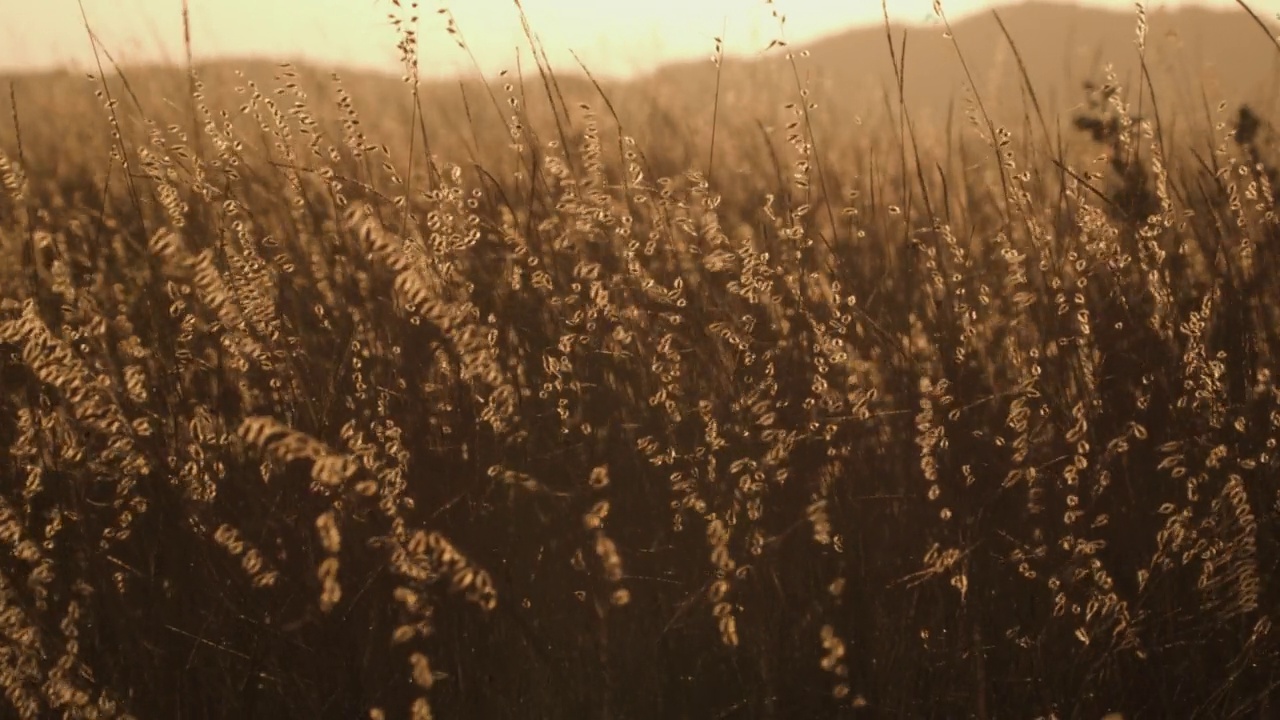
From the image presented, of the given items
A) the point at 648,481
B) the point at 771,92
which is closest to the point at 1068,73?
the point at 771,92

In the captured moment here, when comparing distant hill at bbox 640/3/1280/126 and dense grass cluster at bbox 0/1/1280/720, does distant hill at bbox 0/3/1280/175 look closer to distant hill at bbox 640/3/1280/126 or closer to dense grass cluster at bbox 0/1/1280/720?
distant hill at bbox 640/3/1280/126

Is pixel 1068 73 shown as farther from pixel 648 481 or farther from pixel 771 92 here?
pixel 648 481

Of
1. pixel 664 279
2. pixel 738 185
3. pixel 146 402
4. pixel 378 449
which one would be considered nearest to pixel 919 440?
pixel 664 279

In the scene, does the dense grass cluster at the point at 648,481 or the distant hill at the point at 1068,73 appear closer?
the dense grass cluster at the point at 648,481

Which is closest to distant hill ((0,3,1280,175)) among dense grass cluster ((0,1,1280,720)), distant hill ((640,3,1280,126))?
distant hill ((640,3,1280,126))

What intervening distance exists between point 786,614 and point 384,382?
73 cm

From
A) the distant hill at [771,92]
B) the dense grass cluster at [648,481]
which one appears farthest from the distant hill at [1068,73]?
the dense grass cluster at [648,481]

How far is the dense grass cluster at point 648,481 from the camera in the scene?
1603mm

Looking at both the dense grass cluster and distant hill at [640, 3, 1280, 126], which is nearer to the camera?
the dense grass cluster

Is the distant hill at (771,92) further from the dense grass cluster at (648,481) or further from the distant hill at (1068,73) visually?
the dense grass cluster at (648,481)

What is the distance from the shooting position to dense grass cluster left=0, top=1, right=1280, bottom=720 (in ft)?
5.26

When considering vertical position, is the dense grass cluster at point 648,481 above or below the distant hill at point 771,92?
below

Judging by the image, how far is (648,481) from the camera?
1.79 m

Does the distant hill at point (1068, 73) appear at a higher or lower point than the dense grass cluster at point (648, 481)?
higher
